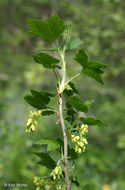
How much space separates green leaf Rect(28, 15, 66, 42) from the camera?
0.58 meters

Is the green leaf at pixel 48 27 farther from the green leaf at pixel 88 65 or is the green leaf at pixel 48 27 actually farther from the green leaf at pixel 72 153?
the green leaf at pixel 72 153

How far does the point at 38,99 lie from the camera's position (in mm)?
628

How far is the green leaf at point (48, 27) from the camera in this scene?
581 mm

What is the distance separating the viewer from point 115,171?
3.72 metres

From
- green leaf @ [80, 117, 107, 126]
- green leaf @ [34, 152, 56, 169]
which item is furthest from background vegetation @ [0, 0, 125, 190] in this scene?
green leaf @ [80, 117, 107, 126]

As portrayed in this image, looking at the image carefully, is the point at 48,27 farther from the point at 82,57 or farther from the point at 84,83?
the point at 84,83

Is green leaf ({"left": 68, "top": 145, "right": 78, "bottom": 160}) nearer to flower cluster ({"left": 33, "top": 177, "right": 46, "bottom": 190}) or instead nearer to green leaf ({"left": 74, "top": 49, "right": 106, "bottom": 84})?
flower cluster ({"left": 33, "top": 177, "right": 46, "bottom": 190})

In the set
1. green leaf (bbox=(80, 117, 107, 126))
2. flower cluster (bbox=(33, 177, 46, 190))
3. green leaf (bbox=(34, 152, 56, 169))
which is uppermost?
green leaf (bbox=(80, 117, 107, 126))

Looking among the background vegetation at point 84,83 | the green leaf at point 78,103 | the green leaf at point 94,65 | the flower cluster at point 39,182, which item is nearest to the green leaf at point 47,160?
the flower cluster at point 39,182

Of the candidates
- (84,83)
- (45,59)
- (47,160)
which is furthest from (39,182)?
(84,83)

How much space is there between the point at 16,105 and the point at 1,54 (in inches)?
76.7

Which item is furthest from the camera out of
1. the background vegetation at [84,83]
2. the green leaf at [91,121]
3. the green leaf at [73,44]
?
the background vegetation at [84,83]

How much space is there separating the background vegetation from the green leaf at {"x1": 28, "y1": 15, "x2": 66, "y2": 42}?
81.5 inches

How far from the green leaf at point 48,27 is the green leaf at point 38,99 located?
0.51 ft
